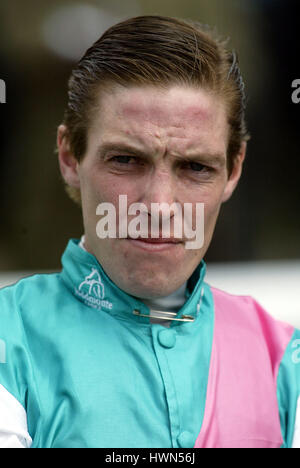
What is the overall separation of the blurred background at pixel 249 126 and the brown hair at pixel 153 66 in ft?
3.95

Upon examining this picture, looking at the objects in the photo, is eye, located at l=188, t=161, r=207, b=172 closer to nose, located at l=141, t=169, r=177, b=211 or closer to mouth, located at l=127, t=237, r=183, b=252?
nose, located at l=141, t=169, r=177, b=211

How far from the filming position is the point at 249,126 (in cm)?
307

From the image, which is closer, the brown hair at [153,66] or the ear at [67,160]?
the brown hair at [153,66]

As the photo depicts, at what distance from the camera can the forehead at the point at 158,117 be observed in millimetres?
1142

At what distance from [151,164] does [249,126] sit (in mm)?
2040

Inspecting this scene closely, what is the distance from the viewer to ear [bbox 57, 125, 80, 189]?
4.38ft

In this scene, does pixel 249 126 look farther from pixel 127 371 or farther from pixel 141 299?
pixel 127 371

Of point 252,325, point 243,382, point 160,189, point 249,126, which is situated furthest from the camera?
point 249,126

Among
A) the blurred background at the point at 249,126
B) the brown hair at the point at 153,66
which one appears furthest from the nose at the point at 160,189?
the blurred background at the point at 249,126

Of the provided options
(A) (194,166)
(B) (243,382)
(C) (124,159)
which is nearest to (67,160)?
(C) (124,159)

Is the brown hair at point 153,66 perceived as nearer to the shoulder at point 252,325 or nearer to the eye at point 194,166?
the eye at point 194,166

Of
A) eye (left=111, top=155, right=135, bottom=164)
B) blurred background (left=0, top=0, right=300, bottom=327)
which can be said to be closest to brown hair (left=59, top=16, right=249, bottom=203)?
eye (left=111, top=155, right=135, bottom=164)

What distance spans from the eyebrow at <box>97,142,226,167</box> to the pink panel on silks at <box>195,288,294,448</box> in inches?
16.1
